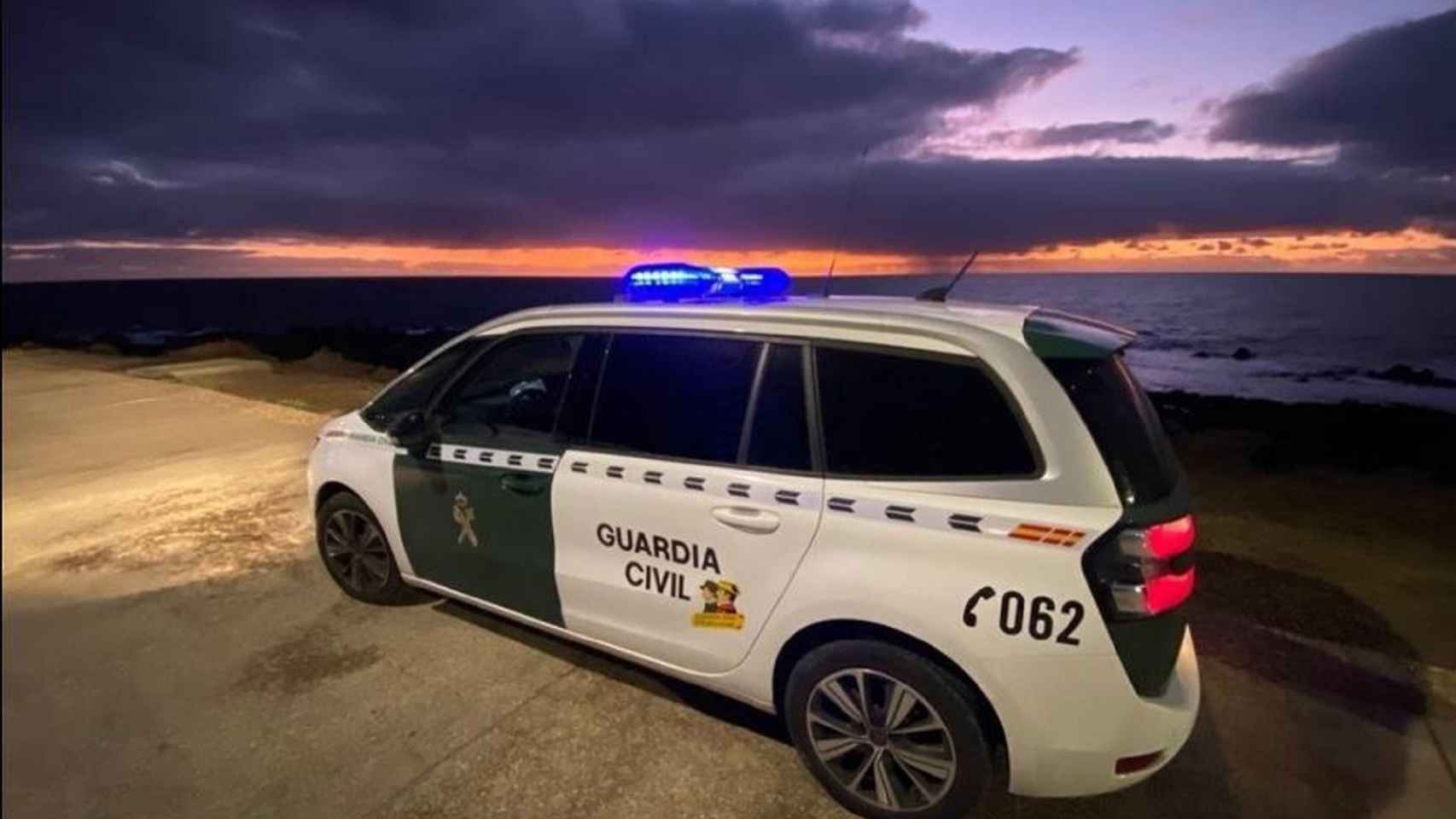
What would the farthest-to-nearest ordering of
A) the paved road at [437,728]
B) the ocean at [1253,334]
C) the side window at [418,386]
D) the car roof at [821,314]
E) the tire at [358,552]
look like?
the ocean at [1253,334], the tire at [358,552], the side window at [418,386], the paved road at [437,728], the car roof at [821,314]

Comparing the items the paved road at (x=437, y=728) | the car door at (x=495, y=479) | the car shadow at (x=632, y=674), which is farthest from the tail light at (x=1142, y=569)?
the car door at (x=495, y=479)

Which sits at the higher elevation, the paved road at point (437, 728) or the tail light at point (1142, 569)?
the tail light at point (1142, 569)

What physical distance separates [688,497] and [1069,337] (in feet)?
4.65

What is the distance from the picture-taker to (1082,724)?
2.26 metres

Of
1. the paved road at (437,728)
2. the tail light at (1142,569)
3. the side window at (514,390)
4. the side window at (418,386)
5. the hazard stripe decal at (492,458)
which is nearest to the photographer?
the tail light at (1142,569)

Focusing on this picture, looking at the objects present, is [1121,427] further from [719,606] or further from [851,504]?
[719,606]

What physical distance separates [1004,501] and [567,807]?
1.87m

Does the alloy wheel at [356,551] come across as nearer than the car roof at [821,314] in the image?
No

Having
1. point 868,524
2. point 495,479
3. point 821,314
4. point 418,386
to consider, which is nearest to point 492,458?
point 495,479

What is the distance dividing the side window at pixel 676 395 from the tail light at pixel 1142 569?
1.23 meters

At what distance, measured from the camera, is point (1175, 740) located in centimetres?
236

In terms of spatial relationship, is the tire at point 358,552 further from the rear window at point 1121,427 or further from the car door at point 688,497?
the rear window at point 1121,427

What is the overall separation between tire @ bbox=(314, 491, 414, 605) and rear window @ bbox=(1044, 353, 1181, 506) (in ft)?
11.2

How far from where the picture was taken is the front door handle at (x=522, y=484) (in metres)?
3.16
